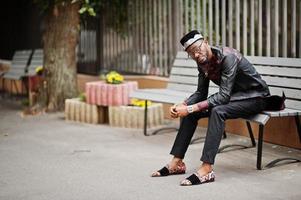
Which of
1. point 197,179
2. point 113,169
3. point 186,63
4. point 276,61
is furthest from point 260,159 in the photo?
point 186,63

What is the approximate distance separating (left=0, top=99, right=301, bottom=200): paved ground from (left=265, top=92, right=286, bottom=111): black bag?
66cm

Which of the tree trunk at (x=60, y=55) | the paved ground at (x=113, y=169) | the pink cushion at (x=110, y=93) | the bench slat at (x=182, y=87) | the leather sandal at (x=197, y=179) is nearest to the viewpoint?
the paved ground at (x=113, y=169)

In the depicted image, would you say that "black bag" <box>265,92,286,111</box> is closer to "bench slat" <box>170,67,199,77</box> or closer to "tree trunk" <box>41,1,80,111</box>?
"bench slat" <box>170,67,199,77</box>

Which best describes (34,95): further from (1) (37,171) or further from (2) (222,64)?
(2) (222,64)

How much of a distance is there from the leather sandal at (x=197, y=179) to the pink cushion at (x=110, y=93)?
12.6ft

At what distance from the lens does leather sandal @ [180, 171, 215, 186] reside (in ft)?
19.3

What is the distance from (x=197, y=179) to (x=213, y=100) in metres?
0.85

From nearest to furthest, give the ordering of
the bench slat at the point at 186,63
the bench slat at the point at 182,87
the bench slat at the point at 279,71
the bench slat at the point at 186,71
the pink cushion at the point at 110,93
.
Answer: the bench slat at the point at 279,71, the bench slat at the point at 182,87, the bench slat at the point at 186,71, the bench slat at the point at 186,63, the pink cushion at the point at 110,93

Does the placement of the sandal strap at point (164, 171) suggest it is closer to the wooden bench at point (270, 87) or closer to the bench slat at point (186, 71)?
the wooden bench at point (270, 87)

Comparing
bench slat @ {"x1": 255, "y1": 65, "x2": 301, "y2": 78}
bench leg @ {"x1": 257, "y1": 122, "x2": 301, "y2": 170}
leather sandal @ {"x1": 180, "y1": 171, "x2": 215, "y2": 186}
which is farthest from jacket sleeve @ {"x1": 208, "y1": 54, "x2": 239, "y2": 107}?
bench slat @ {"x1": 255, "y1": 65, "x2": 301, "y2": 78}

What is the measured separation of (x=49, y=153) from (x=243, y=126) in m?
2.72

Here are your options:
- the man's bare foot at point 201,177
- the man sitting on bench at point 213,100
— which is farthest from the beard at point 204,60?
the man's bare foot at point 201,177

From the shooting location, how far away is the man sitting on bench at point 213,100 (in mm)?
5996

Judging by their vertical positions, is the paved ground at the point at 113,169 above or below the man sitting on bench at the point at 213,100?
below
